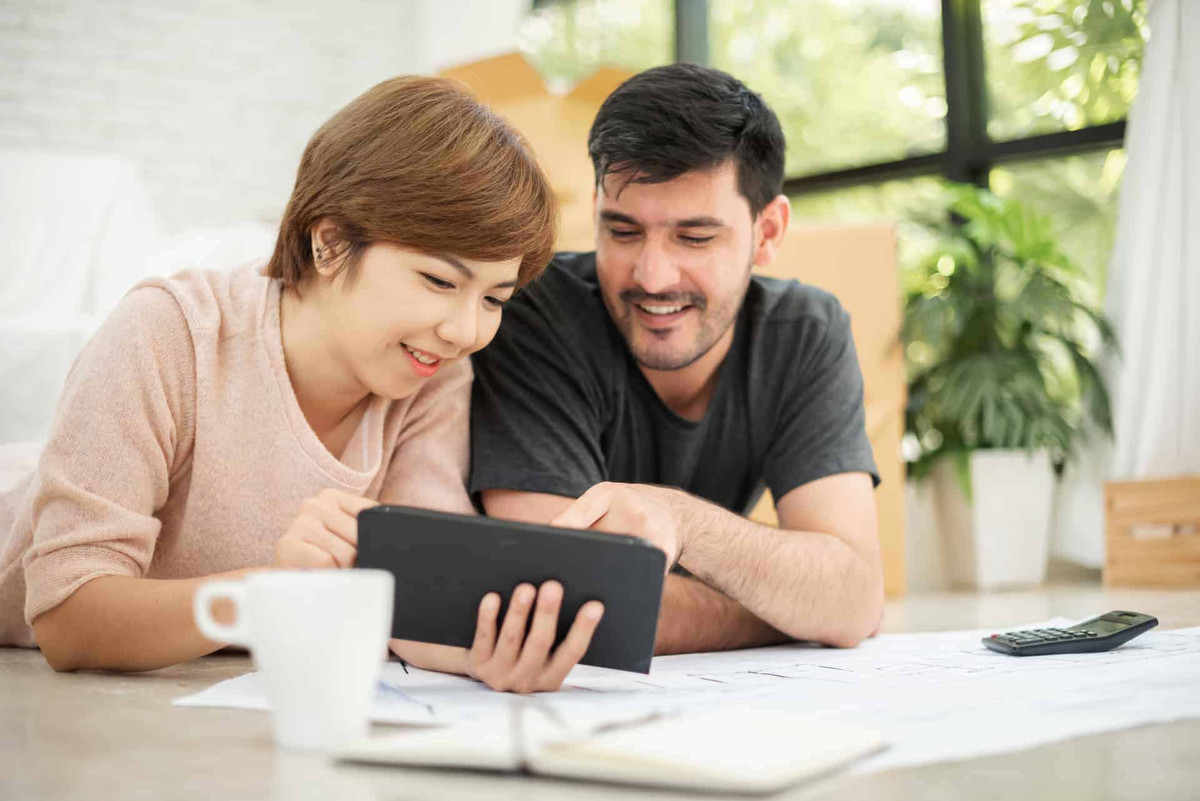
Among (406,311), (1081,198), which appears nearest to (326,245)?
(406,311)

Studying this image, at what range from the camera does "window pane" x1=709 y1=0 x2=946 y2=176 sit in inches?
153

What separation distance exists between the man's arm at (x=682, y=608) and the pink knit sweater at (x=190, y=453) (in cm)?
7

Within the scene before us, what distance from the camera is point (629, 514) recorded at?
1150mm

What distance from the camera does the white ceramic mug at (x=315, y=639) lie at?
685 millimetres

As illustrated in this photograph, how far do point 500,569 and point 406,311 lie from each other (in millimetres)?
419

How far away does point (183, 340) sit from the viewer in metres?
1.27

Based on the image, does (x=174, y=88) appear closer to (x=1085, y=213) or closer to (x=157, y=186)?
(x=157, y=186)

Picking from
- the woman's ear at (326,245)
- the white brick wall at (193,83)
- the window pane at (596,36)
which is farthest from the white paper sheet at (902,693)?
the window pane at (596,36)

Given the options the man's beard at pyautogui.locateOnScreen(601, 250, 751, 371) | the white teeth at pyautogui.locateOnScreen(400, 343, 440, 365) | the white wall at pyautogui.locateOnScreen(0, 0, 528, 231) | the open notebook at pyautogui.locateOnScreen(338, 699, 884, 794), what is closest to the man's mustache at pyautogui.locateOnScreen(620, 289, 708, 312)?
the man's beard at pyautogui.locateOnScreen(601, 250, 751, 371)

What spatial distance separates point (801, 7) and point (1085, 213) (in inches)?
54.1

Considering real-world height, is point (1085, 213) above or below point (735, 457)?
above

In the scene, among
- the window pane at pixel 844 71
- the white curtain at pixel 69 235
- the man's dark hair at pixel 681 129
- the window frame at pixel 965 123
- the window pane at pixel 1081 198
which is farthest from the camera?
the window pane at pixel 844 71

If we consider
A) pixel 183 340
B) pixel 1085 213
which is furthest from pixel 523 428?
pixel 1085 213

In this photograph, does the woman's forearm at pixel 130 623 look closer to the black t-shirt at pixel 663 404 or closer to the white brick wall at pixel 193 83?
the black t-shirt at pixel 663 404
